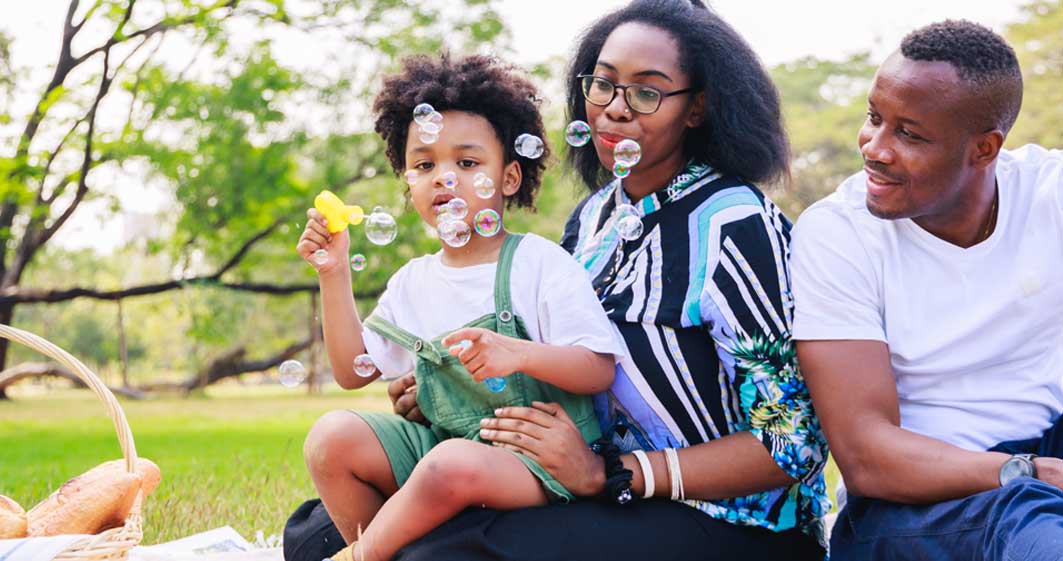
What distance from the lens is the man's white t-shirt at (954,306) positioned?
2.50 m

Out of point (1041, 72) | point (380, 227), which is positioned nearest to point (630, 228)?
point (380, 227)

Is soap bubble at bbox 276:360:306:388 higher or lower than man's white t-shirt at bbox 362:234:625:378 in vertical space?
lower

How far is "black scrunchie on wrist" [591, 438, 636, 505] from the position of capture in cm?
248

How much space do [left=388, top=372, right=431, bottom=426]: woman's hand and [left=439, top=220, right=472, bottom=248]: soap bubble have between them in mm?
386

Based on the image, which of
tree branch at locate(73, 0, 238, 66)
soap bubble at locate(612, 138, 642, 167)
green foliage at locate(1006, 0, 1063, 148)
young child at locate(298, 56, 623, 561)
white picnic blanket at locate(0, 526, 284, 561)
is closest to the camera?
young child at locate(298, 56, 623, 561)

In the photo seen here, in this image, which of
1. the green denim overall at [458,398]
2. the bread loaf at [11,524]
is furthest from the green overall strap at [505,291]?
the bread loaf at [11,524]

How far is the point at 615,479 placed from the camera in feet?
8.16

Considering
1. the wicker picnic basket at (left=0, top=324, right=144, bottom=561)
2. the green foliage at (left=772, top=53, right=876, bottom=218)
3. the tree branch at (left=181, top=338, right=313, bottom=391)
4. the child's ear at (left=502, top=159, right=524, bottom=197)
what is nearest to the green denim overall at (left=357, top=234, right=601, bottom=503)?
the child's ear at (left=502, top=159, right=524, bottom=197)

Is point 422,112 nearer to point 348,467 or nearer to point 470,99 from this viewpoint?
point 470,99

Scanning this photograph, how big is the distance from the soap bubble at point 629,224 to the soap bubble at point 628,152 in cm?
14

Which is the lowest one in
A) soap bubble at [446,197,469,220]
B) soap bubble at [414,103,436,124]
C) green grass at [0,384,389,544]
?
green grass at [0,384,389,544]

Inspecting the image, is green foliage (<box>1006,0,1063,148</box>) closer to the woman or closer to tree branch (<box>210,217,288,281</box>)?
tree branch (<box>210,217,288,281</box>)

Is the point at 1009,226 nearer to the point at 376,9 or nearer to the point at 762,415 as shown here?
the point at 762,415

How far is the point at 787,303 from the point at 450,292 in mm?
808
